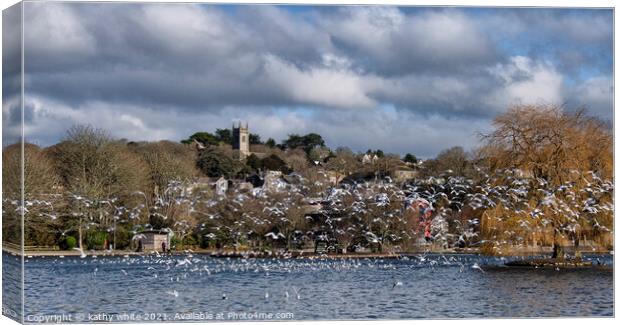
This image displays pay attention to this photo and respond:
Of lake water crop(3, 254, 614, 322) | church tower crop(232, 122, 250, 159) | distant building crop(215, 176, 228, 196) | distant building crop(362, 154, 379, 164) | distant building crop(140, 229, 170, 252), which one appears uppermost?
church tower crop(232, 122, 250, 159)

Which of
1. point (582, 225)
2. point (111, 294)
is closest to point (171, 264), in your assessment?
point (111, 294)

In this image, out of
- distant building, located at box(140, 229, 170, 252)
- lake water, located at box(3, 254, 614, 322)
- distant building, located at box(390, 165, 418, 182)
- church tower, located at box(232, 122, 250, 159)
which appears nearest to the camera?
lake water, located at box(3, 254, 614, 322)

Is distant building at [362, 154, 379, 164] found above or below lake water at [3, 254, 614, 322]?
above

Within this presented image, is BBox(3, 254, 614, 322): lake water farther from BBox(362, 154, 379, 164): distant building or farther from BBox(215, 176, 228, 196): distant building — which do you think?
BBox(215, 176, 228, 196): distant building

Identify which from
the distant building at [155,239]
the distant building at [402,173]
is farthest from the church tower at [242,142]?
the distant building at [402,173]

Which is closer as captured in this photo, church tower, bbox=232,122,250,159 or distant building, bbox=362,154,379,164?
church tower, bbox=232,122,250,159

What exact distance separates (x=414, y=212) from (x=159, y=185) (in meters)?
6.86

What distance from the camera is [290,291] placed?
1689cm

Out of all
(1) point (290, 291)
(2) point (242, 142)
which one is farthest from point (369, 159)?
(1) point (290, 291)

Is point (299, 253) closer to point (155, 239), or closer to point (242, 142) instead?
point (242, 142)

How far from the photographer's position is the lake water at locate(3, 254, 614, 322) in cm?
1443

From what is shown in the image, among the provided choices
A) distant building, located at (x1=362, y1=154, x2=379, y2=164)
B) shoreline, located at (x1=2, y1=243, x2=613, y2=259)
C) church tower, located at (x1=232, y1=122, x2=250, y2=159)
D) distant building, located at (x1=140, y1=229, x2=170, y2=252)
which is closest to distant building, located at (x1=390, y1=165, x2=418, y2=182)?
distant building, located at (x1=362, y1=154, x2=379, y2=164)

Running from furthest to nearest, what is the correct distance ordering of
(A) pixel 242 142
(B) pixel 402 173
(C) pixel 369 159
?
1. (A) pixel 242 142
2. (B) pixel 402 173
3. (C) pixel 369 159

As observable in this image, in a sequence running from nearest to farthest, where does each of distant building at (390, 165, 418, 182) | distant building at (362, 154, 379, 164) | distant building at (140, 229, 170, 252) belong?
1. distant building at (140, 229, 170, 252)
2. distant building at (390, 165, 418, 182)
3. distant building at (362, 154, 379, 164)
